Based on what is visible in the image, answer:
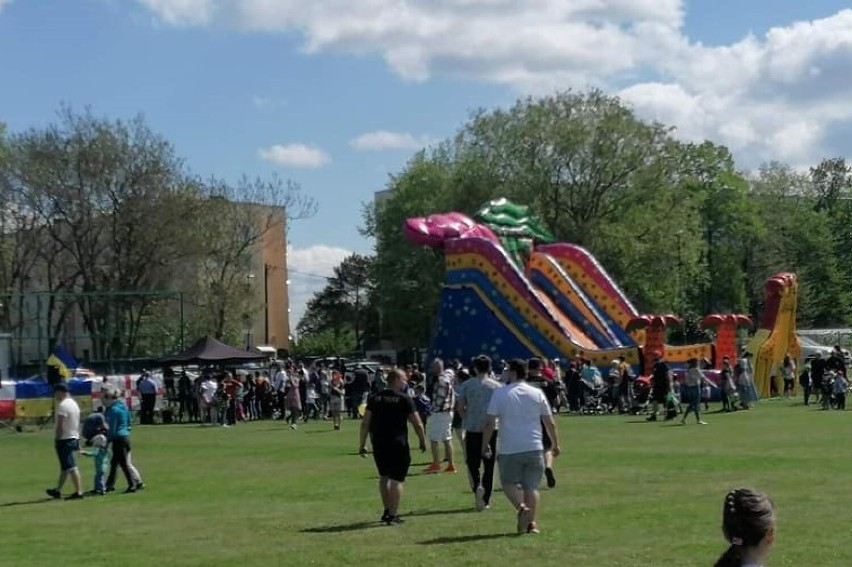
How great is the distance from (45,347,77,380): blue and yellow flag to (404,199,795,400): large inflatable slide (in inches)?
429

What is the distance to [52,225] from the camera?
55.8 metres

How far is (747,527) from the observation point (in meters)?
4.61

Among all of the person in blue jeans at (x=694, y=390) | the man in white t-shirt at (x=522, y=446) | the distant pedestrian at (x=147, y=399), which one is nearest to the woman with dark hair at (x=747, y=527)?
the man in white t-shirt at (x=522, y=446)

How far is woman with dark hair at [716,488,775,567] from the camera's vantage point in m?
4.60

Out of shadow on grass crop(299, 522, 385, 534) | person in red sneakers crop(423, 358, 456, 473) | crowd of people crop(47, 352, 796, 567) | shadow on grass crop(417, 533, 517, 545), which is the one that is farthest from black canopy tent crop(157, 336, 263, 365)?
shadow on grass crop(417, 533, 517, 545)

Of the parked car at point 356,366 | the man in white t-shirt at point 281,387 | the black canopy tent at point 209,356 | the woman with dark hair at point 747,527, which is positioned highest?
the black canopy tent at point 209,356

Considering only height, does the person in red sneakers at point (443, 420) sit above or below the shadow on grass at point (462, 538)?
above

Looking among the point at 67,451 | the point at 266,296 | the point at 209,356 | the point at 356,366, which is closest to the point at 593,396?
the point at 209,356

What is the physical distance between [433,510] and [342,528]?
1.56 metres

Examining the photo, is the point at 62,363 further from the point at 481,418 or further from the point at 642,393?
the point at 481,418

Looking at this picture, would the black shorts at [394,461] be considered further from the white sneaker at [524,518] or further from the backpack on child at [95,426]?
the backpack on child at [95,426]

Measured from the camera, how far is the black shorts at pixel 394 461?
1404 centimetres

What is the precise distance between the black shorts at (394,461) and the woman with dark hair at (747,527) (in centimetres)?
952

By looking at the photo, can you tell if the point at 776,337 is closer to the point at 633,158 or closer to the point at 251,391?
the point at 251,391
